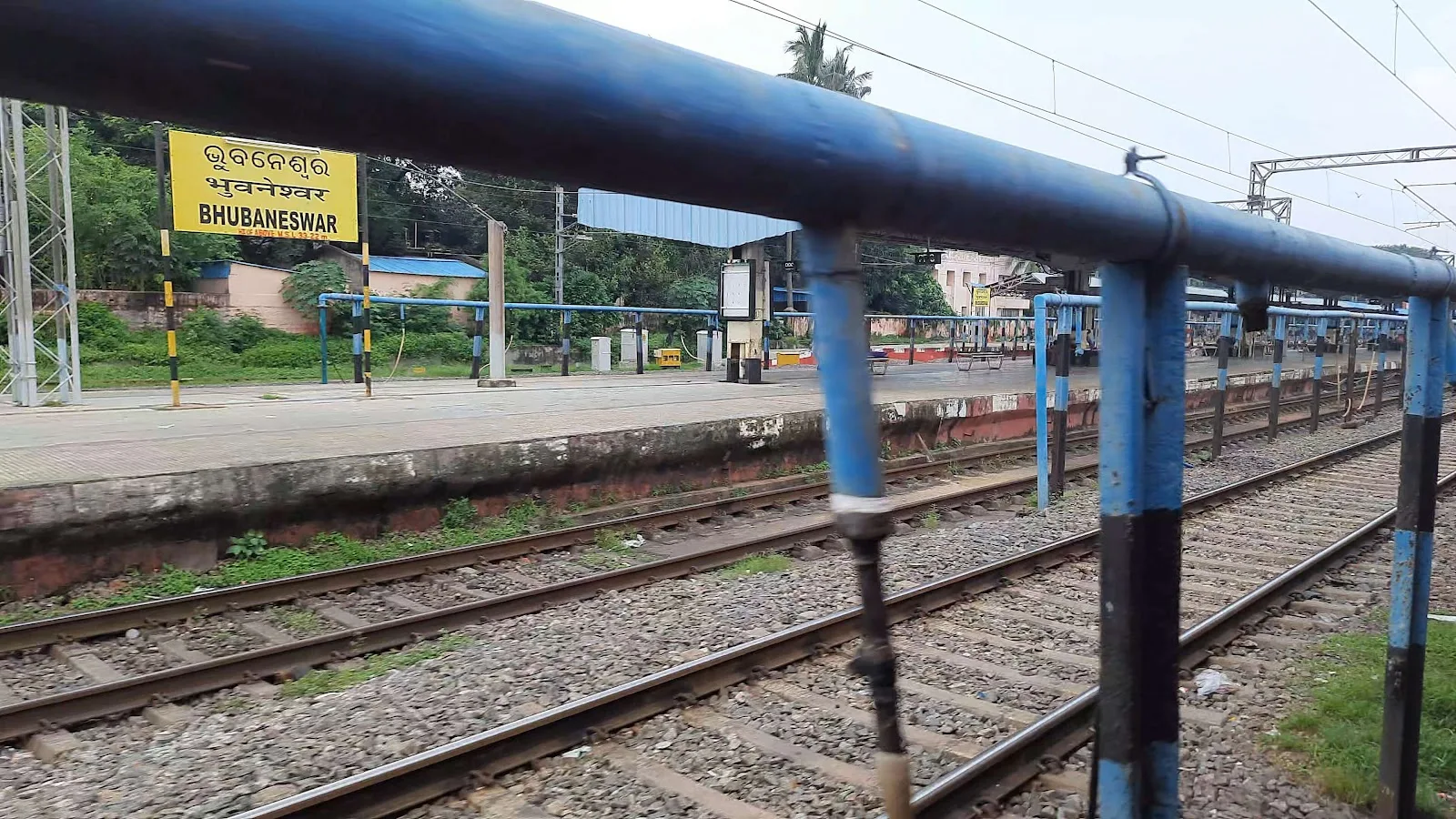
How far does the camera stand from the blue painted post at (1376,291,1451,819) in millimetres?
3277

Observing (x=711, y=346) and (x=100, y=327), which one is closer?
(x=711, y=346)

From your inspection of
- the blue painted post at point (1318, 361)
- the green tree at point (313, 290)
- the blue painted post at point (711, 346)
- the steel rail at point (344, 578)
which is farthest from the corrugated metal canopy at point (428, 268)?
the blue painted post at point (1318, 361)

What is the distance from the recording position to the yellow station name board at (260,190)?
13148 mm

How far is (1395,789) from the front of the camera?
3.34 m

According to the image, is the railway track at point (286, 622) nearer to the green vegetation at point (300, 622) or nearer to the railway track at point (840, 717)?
the green vegetation at point (300, 622)

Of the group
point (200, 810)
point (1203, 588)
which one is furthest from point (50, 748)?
point (1203, 588)

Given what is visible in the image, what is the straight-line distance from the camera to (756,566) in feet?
24.2

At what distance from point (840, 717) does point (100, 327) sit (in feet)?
87.1

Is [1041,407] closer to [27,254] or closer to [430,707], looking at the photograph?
[430,707]

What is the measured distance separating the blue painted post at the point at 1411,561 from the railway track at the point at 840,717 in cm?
115

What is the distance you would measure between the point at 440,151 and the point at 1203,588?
23.6 feet

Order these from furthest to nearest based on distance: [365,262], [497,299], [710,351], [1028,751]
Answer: [710,351] < [497,299] < [365,262] < [1028,751]

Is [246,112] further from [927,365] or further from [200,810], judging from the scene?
[927,365]

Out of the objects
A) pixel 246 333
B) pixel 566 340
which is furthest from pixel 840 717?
pixel 246 333
